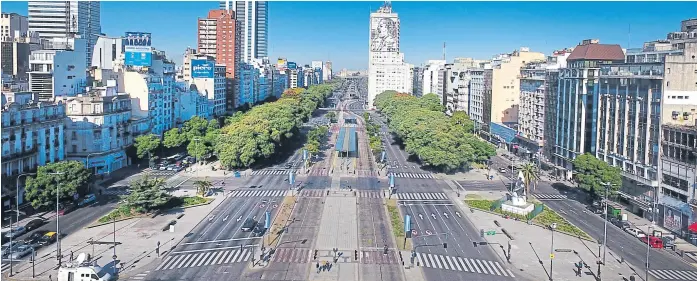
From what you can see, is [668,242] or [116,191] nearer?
[668,242]

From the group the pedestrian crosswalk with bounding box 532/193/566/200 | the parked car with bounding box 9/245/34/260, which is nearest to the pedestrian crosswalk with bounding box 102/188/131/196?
the parked car with bounding box 9/245/34/260

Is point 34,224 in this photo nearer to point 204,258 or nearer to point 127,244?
point 127,244

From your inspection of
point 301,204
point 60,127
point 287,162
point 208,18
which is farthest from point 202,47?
point 301,204

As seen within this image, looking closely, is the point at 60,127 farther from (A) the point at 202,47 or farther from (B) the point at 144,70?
(A) the point at 202,47

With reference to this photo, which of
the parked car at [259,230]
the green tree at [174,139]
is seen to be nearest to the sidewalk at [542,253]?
the parked car at [259,230]

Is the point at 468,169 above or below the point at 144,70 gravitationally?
below

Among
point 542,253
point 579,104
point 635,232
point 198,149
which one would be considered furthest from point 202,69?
point 542,253
